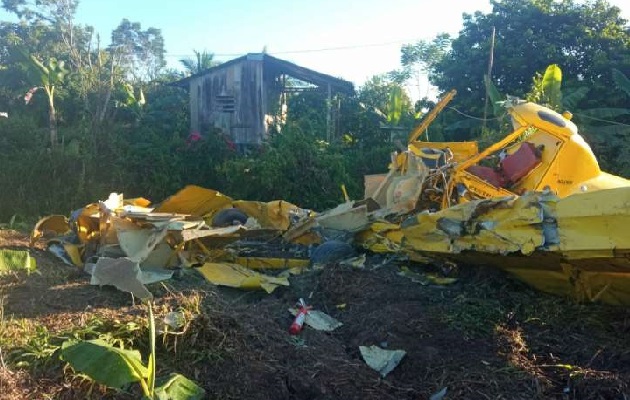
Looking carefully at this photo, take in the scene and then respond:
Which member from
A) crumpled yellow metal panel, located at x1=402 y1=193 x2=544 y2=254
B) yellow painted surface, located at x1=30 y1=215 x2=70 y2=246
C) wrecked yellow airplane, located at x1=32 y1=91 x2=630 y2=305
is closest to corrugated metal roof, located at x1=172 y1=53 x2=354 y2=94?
wrecked yellow airplane, located at x1=32 y1=91 x2=630 y2=305

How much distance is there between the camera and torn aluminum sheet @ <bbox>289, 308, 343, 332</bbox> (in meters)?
5.06

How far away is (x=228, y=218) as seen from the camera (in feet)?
29.2

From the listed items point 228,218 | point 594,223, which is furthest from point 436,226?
point 228,218

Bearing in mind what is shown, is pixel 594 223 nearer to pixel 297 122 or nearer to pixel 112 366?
pixel 112 366

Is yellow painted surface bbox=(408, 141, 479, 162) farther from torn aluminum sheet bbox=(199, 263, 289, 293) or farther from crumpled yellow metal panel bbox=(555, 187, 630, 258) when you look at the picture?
crumpled yellow metal panel bbox=(555, 187, 630, 258)

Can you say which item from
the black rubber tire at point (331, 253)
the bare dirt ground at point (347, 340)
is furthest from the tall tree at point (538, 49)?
the bare dirt ground at point (347, 340)

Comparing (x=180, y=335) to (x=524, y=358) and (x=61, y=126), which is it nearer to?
(x=524, y=358)

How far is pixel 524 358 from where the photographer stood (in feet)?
14.3

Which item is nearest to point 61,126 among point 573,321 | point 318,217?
point 318,217

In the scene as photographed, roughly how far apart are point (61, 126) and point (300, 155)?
8680mm

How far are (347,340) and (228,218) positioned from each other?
170 inches

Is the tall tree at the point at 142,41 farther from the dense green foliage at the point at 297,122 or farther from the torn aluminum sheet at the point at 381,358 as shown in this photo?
the torn aluminum sheet at the point at 381,358

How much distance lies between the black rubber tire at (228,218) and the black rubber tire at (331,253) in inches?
72.1

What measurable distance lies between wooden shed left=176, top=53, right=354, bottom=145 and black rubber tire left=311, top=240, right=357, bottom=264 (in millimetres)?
11460
